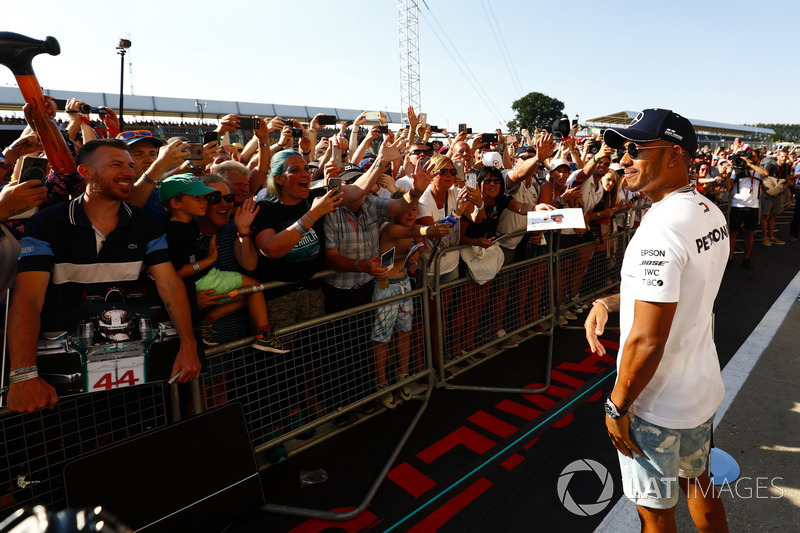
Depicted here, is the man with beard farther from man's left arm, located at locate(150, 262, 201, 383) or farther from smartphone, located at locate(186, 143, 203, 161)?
smartphone, located at locate(186, 143, 203, 161)

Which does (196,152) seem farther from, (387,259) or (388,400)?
(388,400)

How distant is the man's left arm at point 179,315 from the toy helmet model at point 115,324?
0.24 metres

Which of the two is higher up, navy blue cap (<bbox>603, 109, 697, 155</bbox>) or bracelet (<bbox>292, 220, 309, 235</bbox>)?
navy blue cap (<bbox>603, 109, 697, 155</bbox>)

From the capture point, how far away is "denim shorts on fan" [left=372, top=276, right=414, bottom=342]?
12.1 ft

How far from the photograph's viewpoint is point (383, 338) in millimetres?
3723

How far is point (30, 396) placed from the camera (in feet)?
6.98

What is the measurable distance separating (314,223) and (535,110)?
86064 millimetres

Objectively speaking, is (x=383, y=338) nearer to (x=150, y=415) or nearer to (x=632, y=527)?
(x=150, y=415)

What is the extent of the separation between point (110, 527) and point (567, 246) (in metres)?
5.60

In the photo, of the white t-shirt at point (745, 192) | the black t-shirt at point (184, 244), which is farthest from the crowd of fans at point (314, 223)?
the white t-shirt at point (745, 192)

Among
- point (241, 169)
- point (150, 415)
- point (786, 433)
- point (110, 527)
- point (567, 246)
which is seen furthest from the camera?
point (567, 246)

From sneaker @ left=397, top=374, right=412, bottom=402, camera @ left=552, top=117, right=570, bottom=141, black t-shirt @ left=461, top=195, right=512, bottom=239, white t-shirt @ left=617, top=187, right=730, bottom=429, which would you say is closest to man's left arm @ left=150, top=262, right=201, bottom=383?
sneaker @ left=397, top=374, right=412, bottom=402

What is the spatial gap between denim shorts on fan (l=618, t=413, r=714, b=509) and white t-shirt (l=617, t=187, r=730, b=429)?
5cm

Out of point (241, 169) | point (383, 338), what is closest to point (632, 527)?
point (383, 338)
